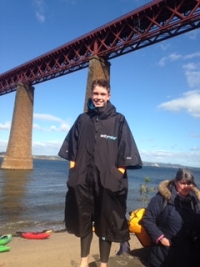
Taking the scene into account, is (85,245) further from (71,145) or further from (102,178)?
(71,145)

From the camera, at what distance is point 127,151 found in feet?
8.64

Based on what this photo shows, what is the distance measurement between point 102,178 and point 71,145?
592mm

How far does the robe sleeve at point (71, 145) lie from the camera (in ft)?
Result: 9.27

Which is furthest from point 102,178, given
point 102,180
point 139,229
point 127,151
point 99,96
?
point 139,229

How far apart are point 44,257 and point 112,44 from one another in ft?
75.3

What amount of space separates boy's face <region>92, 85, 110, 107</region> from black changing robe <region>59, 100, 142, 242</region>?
0.28ft

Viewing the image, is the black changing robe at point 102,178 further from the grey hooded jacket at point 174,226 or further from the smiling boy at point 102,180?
the grey hooded jacket at point 174,226

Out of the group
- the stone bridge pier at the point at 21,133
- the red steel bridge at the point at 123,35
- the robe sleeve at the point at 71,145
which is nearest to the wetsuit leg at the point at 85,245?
the robe sleeve at the point at 71,145

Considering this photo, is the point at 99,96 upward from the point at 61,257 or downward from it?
upward

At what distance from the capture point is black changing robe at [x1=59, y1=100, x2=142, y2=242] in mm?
2559

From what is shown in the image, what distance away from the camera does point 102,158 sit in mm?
2615

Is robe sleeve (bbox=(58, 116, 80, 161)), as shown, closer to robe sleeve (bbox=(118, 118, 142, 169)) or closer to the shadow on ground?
robe sleeve (bbox=(118, 118, 142, 169))

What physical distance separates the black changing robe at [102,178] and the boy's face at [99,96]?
0.28 ft

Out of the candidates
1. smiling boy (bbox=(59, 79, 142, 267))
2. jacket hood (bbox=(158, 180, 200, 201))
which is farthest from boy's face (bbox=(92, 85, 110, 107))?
jacket hood (bbox=(158, 180, 200, 201))
